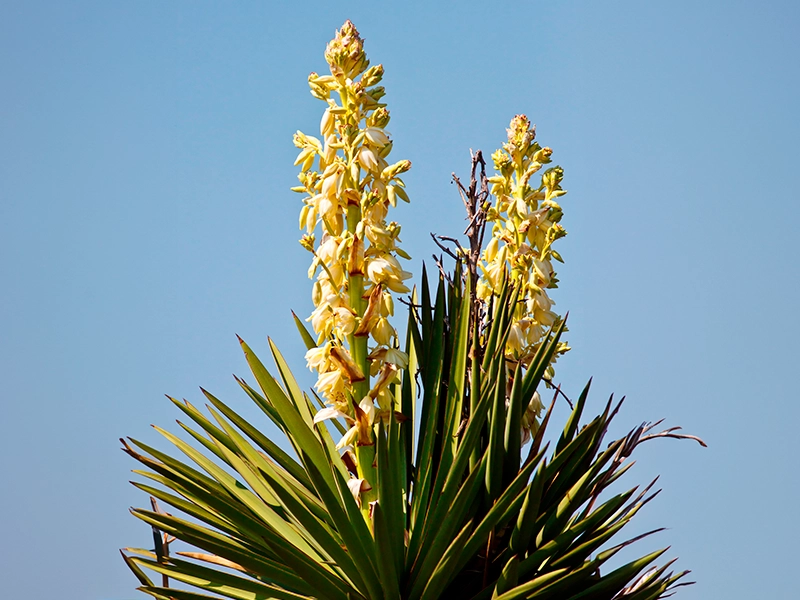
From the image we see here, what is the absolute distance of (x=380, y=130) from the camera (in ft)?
8.55

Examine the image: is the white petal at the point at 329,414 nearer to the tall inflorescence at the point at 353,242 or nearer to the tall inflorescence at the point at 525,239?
the tall inflorescence at the point at 353,242

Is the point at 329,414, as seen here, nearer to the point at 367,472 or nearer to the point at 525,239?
the point at 367,472

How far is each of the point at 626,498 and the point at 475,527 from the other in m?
0.40

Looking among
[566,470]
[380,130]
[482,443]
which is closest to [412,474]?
[482,443]

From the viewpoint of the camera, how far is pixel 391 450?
94.4 inches

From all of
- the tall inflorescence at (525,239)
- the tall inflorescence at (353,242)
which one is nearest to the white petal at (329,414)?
the tall inflorescence at (353,242)

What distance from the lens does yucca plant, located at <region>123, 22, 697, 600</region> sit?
2.33 meters

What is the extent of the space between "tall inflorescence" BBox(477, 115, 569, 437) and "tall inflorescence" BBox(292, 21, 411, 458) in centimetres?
36

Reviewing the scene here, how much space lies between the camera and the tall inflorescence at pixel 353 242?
2.47 meters

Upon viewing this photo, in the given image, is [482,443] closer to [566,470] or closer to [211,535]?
[566,470]

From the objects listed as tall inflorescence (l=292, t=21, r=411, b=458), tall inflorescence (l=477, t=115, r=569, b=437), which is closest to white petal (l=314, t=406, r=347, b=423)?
tall inflorescence (l=292, t=21, r=411, b=458)

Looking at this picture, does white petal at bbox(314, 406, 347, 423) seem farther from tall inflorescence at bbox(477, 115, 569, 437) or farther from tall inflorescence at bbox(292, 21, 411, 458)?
tall inflorescence at bbox(477, 115, 569, 437)

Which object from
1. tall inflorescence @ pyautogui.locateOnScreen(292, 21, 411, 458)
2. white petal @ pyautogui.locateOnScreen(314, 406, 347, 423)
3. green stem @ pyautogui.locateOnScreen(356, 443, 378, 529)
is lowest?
green stem @ pyautogui.locateOnScreen(356, 443, 378, 529)

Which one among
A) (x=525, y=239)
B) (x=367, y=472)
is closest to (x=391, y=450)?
(x=367, y=472)
